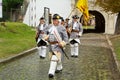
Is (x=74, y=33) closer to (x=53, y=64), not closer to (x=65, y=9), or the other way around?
(x=53, y=64)

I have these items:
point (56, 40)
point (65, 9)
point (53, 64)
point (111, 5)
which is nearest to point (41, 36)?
point (56, 40)

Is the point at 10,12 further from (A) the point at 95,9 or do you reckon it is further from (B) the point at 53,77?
(B) the point at 53,77

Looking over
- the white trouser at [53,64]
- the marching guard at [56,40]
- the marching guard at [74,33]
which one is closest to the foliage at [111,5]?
the marching guard at [74,33]

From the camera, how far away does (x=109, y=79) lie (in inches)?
512

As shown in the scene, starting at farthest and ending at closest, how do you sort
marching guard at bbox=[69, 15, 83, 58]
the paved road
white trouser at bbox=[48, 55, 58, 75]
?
marching guard at bbox=[69, 15, 83, 58]
the paved road
white trouser at bbox=[48, 55, 58, 75]

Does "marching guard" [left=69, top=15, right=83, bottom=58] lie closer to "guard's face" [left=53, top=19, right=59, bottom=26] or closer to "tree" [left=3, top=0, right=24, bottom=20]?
"guard's face" [left=53, top=19, right=59, bottom=26]

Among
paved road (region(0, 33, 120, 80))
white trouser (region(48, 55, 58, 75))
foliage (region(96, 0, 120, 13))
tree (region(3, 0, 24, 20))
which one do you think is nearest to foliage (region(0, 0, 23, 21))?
tree (region(3, 0, 24, 20))

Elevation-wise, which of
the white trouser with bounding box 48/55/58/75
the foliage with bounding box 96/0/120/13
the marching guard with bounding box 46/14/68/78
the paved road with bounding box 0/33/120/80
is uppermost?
the foliage with bounding box 96/0/120/13

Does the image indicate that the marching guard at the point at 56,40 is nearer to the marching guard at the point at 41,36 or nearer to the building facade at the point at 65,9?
the marching guard at the point at 41,36

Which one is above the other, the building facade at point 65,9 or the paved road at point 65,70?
the building facade at point 65,9

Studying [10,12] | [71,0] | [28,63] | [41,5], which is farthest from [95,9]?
[28,63]

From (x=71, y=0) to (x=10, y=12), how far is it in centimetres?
1474

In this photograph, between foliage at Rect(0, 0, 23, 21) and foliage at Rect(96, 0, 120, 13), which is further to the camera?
foliage at Rect(0, 0, 23, 21)

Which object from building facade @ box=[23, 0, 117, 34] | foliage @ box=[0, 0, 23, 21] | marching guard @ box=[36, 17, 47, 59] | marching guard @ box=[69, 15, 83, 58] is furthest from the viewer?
foliage @ box=[0, 0, 23, 21]
